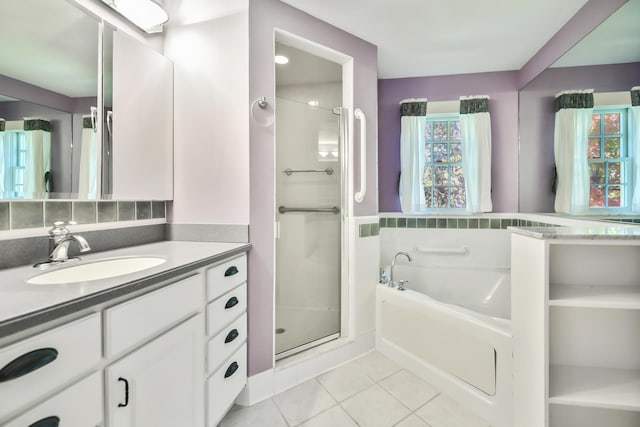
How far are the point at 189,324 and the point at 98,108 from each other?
3.62ft

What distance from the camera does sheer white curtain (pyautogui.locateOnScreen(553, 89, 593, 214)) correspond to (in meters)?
2.32

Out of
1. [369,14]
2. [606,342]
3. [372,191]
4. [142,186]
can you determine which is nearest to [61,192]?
[142,186]

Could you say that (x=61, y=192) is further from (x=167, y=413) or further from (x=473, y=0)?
(x=473, y=0)

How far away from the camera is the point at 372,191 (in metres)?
2.30

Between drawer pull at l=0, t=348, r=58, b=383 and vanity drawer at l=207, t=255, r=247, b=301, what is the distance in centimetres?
65

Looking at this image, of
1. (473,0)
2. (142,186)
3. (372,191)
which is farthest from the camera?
(372,191)

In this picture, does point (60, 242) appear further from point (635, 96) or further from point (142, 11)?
point (635, 96)

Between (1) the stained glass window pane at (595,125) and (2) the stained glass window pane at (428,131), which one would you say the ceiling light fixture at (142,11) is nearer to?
(2) the stained glass window pane at (428,131)

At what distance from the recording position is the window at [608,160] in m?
1.93

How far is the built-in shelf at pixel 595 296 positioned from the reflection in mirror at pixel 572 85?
109 cm

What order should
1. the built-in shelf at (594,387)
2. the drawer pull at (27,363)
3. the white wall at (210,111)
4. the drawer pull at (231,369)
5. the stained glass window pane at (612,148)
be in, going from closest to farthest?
the drawer pull at (27,363)
the built-in shelf at (594,387)
the drawer pull at (231,369)
the white wall at (210,111)
the stained glass window pane at (612,148)

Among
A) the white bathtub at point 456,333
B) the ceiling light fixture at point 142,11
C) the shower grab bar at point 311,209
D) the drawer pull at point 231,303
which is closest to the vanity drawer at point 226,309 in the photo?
the drawer pull at point 231,303

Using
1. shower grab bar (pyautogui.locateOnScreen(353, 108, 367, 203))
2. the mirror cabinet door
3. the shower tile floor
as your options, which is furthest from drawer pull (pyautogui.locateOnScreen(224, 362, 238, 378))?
shower grab bar (pyautogui.locateOnScreen(353, 108, 367, 203))

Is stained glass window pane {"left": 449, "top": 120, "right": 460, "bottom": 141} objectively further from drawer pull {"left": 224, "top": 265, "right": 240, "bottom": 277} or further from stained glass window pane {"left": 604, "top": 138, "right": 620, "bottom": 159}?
drawer pull {"left": 224, "top": 265, "right": 240, "bottom": 277}
